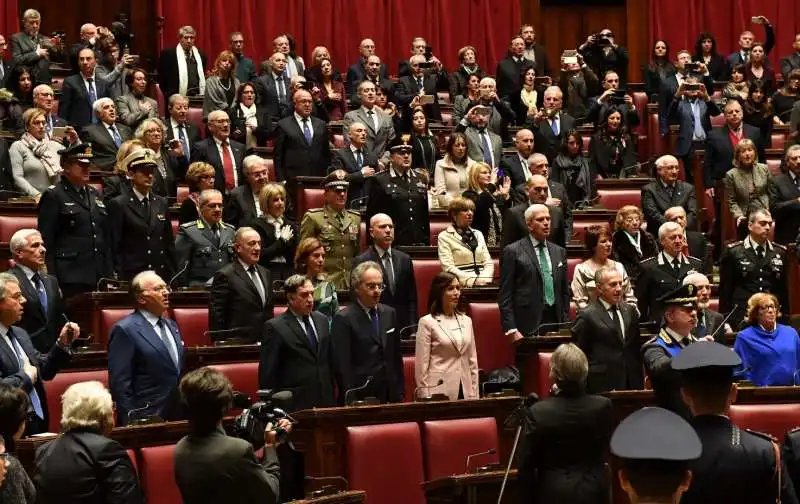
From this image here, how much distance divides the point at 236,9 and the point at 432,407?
8.03 meters

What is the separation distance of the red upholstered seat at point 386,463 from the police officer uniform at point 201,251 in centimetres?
201

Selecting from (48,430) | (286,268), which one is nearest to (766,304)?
(286,268)

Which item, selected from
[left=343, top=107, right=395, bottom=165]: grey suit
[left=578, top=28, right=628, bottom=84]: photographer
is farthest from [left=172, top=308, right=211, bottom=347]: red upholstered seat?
[left=578, top=28, right=628, bottom=84]: photographer

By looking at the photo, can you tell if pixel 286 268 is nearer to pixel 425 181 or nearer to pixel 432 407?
pixel 425 181

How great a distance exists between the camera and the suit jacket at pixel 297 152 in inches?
360

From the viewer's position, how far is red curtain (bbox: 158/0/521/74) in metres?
13.0

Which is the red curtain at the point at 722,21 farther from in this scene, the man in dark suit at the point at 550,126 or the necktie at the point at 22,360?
the necktie at the point at 22,360

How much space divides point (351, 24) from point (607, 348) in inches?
304

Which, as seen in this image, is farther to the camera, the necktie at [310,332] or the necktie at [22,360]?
the necktie at [310,332]

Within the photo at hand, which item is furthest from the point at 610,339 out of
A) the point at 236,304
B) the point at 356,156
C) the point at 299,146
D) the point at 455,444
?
the point at 299,146

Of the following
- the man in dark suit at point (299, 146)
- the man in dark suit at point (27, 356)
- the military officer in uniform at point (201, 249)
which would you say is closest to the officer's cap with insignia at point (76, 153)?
the military officer in uniform at point (201, 249)

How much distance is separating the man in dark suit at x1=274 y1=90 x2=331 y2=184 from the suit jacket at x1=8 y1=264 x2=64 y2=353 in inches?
120

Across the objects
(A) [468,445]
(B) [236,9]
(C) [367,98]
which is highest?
(B) [236,9]

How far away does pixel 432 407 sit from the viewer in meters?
5.69
